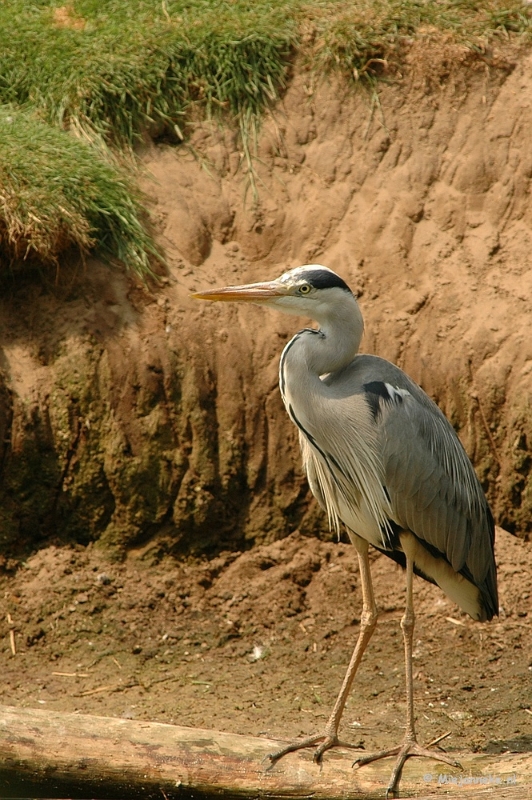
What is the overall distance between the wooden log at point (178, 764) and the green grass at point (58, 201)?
254 centimetres

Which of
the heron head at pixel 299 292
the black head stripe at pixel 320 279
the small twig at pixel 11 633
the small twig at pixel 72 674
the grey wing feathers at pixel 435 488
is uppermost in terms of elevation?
the black head stripe at pixel 320 279

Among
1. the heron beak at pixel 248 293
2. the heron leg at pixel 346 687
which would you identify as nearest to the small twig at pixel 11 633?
the heron leg at pixel 346 687

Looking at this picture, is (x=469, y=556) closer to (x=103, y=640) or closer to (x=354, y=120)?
(x=103, y=640)

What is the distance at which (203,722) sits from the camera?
4.85 meters

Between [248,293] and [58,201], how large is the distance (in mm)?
1741

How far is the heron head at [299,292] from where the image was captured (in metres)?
4.25

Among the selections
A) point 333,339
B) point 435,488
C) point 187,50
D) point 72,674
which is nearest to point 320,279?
point 333,339

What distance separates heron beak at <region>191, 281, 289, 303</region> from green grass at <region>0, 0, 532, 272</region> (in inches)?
Result: 75.9

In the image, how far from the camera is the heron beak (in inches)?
165

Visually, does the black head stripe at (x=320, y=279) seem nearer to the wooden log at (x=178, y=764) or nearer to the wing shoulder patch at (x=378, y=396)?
the wing shoulder patch at (x=378, y=396)

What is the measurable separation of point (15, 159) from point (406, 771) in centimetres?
369

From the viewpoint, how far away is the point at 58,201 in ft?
18.0

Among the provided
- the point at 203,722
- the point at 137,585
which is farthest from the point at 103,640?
the point at 203,722

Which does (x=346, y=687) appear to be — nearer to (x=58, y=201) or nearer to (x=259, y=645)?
(x=259, y=645)
